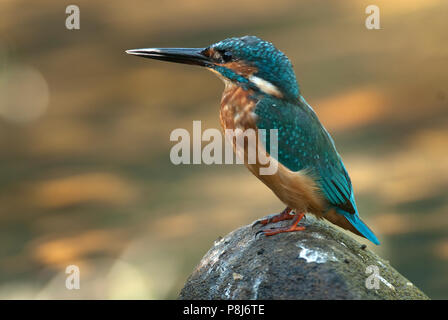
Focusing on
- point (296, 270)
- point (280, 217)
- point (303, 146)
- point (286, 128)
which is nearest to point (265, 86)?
point (286, 128)

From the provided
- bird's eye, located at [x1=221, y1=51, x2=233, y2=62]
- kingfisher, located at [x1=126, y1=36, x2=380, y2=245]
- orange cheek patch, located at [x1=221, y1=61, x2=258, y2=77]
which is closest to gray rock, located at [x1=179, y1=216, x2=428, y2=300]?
kingfisher, located at [x1=126, y1=36, x2=380, y2=245]

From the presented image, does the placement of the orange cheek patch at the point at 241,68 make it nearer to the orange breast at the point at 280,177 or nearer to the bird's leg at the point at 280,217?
the orange breast at the point at 280,177

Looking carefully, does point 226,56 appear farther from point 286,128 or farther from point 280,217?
point 280,217
